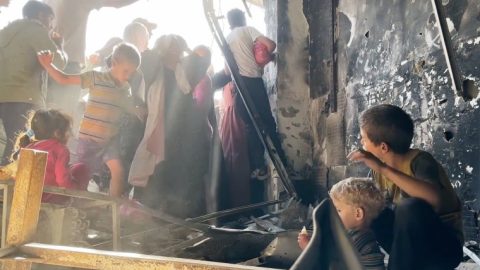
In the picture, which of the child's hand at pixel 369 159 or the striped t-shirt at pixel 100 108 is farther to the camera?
the striped t-shirt at pixel 100 108

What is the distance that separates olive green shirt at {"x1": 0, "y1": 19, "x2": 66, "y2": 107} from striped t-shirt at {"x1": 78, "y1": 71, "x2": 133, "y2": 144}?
546 millimetres

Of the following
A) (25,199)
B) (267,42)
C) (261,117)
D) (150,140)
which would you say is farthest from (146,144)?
(25,199)

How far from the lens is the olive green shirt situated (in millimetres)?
3812

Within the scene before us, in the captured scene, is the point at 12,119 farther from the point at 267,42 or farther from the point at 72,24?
the point at 72,24

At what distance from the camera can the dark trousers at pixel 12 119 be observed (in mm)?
3738

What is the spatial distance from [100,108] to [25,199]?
196 centimetres

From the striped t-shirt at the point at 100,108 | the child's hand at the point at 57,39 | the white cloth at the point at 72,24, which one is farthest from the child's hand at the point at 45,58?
the white cloth at the point at 72,24

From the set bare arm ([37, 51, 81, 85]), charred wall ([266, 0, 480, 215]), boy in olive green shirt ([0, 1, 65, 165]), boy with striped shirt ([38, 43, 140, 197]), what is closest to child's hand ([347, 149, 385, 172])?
charred wall ([266, 0, 480, 215])

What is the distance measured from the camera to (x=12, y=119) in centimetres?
377

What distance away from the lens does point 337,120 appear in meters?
4.57

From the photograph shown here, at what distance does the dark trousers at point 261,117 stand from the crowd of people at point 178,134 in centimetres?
1

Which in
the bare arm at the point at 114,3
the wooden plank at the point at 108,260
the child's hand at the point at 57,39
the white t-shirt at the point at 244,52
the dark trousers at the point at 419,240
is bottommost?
the wooden plank at the point at 108,260

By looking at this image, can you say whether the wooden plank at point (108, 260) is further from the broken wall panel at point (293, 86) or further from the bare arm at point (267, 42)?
the bare arm at point (267, 42)

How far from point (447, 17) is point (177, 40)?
249cm
